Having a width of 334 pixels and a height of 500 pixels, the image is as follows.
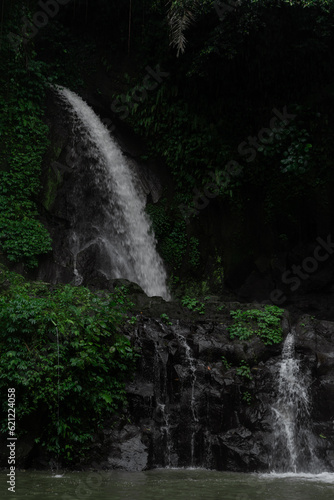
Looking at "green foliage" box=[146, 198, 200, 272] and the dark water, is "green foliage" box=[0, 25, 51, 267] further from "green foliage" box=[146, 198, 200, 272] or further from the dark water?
the dark water

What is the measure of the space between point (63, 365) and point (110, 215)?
6.11 metres

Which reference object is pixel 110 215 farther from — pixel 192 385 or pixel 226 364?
pixel 192 385

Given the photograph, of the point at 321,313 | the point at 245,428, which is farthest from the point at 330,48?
the point at 245,428

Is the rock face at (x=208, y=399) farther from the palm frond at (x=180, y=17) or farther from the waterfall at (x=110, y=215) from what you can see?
the palm frond at (x=180, y=17)

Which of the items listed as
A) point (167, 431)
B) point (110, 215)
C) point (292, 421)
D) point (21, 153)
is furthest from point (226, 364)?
point (21, 153)

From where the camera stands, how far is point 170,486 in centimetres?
598

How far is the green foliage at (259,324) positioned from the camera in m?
9.11

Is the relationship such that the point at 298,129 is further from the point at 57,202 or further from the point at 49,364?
the point at 49,364

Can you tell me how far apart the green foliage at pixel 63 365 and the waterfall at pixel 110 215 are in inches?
159

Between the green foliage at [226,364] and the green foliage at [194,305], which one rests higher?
the green foliage at [194,305]

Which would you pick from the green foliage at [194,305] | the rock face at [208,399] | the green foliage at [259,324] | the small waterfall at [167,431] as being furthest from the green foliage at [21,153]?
the small waterfall at [167,431]

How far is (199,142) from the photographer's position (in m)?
14.1

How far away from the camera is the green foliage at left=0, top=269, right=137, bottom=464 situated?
710cm

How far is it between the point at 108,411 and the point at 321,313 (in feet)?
24.4
